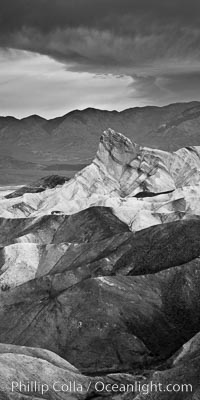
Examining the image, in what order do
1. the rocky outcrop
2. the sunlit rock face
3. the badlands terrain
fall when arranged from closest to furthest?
the rocky outcrop → the badlands terrain → the sunlit rock face

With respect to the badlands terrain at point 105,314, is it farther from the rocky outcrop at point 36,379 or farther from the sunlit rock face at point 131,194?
the sunlit rock face at point 131,194

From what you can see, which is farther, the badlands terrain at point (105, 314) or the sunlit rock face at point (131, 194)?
the sunlit rock face at point (131, 194)

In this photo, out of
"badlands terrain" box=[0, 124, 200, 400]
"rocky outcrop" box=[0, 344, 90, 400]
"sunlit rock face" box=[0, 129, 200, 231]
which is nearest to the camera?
"rocky outcrop" box=[0, 344, 90, 400]

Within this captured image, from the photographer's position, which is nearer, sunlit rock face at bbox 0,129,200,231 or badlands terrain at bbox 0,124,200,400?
badlands terrain at bbox 0,124,200,400

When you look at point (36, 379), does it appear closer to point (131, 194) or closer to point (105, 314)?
point (105, 314)

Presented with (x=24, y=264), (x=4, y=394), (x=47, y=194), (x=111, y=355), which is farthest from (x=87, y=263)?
(x=47, y=194)

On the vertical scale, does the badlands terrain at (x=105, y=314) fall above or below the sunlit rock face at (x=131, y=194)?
below

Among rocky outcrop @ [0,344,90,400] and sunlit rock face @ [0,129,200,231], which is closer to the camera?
rocky outcrop @ [0,344,90,400]

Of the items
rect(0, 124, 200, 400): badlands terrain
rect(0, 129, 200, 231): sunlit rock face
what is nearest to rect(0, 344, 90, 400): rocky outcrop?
rect(0, 124, 200, 400): badlands terrain

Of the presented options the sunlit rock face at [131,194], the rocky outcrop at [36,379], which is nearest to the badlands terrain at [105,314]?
the rocky outcrop at [36,379]

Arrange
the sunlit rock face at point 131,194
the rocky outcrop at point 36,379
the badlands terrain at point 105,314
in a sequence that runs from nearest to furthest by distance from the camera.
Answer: the rocky outcrop at point 36,379 → the badlands terrain at point 105,314 → the sunlit rock face at point 131,194

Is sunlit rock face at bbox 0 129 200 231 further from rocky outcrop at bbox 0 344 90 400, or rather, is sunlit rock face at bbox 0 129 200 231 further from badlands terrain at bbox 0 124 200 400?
rocky outcrop at bbox 0 344 90 400

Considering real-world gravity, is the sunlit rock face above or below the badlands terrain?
above
